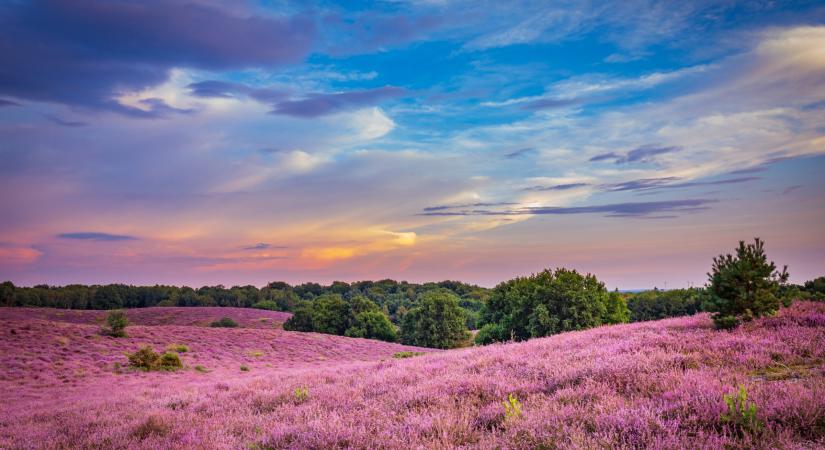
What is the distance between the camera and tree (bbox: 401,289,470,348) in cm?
6912

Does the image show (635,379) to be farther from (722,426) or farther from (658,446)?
(658,446)

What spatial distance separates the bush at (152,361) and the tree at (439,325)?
→ 154 ft

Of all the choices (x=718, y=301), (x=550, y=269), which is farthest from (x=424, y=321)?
(x=718, y=301)

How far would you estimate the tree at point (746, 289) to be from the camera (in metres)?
11.1

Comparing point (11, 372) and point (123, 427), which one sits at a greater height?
point (123, 427)

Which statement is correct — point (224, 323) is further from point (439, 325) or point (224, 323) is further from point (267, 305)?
point (267, 305)

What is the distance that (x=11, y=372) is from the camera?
21688mm

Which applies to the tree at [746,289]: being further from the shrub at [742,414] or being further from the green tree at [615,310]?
the green tree at [615,310]

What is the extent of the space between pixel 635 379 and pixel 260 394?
8520 mm

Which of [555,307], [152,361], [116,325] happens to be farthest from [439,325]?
[152,361]

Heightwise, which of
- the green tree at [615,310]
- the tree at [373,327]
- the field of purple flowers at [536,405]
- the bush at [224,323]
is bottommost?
the tree at [373,327]

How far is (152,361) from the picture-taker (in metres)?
25.7

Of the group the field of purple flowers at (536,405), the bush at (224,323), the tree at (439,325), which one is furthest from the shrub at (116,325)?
the tree at (439,325)

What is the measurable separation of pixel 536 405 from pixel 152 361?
89.5ft
